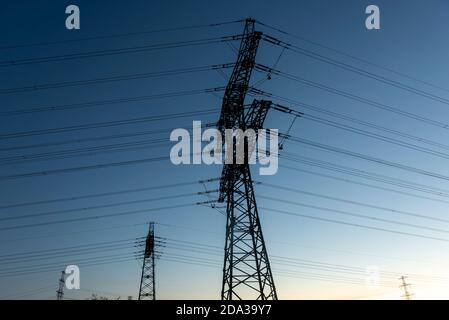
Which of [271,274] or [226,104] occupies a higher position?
[226,104]
